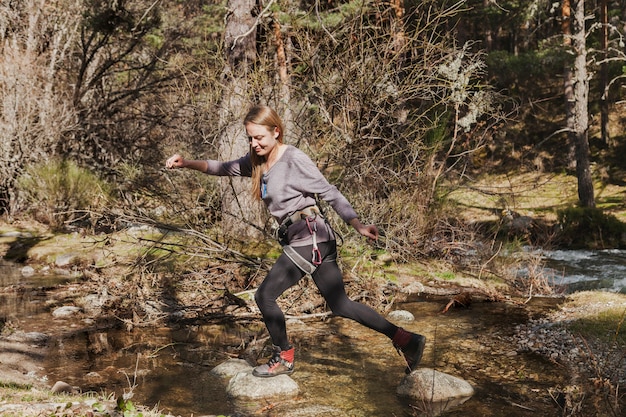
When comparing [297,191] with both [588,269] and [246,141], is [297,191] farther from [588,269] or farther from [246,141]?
[588,269]

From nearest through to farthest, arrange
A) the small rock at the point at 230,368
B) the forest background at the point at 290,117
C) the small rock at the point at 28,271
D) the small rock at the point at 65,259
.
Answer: the small rock at the point at 230,368
the forest background at the point at 290,117
the small rock at the point at 28,271
the small rock at the point at 65,259

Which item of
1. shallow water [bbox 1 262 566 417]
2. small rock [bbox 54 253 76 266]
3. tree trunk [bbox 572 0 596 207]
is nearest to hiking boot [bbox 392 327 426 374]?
shallow water [bbox 1 262 566 417]

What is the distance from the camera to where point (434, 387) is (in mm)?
4926

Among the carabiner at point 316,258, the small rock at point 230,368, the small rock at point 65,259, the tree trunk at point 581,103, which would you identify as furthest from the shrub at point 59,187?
the tree trunk at point 581,103

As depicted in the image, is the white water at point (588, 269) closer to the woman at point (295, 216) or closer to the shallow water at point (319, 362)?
the shallow water at point (319, 362)

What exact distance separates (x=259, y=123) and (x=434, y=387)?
7.86 ft

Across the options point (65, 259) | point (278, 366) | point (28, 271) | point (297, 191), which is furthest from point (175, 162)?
point (65, 259)

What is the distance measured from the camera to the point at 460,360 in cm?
595

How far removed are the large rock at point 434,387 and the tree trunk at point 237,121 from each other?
9.85ft

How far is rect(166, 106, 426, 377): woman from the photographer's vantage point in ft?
15.0

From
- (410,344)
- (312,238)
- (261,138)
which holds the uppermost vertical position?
(261,138)

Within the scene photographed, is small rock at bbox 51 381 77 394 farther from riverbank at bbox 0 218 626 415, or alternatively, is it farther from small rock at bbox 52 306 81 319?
small rock at bbox 52 306 81 319

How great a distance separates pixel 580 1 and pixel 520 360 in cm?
1429

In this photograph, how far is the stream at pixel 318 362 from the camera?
4.78 meters
